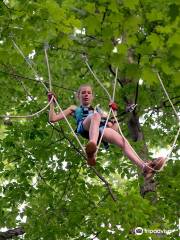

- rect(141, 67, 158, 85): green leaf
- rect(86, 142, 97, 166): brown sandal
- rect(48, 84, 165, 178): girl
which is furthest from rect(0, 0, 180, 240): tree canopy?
rect(86, 142, 97, 166): brown sandal

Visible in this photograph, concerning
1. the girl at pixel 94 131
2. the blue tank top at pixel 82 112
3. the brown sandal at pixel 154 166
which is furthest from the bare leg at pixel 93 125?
the brown sandal at pixel 154 166

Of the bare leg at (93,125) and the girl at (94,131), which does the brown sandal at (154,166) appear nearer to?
the girl at (94,131)

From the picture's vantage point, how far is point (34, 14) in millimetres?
Answer: 5535

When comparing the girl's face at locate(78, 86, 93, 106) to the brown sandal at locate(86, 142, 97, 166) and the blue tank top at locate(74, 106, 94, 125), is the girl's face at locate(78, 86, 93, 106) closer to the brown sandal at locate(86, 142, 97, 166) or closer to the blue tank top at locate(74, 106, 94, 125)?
the blue tank top at locate(74, 106, 94, 125)

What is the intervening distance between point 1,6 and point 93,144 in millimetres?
2342

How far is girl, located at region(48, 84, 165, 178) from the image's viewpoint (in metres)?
5.82

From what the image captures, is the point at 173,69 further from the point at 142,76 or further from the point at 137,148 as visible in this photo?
the point at 137,148

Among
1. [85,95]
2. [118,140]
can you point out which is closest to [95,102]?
[85,95]

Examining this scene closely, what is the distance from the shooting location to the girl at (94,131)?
5.82 m

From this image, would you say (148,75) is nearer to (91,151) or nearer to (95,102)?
(91,151)

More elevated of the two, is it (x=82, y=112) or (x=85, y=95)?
(x=85, y=95)

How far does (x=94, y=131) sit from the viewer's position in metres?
5.93

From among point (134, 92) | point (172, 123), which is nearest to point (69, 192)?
point (134, 92)

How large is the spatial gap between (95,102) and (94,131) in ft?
16.3
